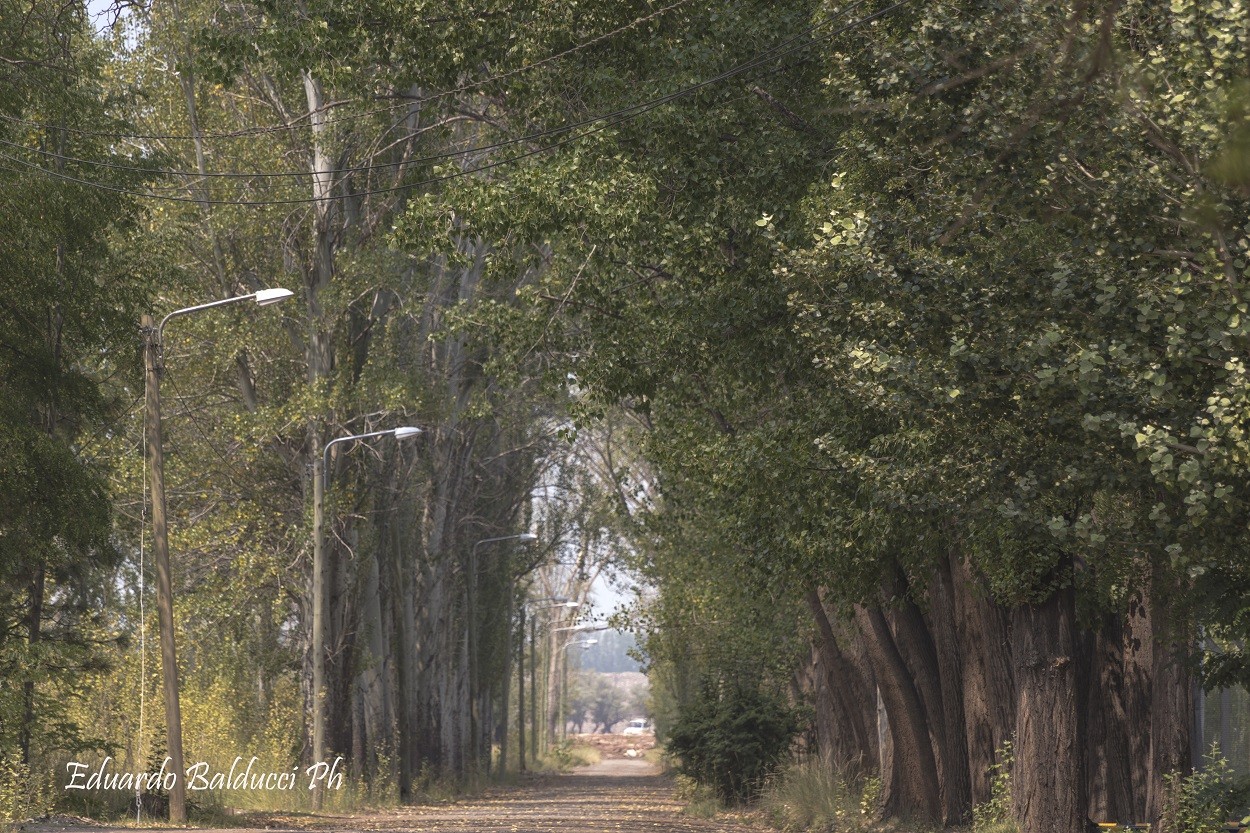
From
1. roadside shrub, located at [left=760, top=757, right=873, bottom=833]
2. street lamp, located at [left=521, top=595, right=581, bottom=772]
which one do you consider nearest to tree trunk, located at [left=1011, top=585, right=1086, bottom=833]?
roadside shrub, located at [left=760, top=757, right=873, bottom=833]

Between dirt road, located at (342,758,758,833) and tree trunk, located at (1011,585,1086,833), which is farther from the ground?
tree trunk, located at (1011,585,1086,833)

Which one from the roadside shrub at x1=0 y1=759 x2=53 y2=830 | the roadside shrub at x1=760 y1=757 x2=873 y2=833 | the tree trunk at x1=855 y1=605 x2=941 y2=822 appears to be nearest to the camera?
the roadside shrub at x1=0 y1=759 x2=53 y2=830

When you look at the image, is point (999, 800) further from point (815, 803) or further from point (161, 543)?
point (161, 543)

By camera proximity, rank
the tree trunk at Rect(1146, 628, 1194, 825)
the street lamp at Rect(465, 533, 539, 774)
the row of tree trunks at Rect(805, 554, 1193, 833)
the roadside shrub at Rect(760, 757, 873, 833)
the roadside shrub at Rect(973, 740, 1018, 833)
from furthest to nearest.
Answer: the street lamp at Rect(465, 533, 539, 774) < the roadside shrub at Rect(760, 757, 873, 833) < the roadside shrub at Rect(973, 740, 1018, 833) < the row of tree trunks at Rect(805, 554, 1193, 833) < the tree trunk at Rect(1146, 628, 1194, 825)

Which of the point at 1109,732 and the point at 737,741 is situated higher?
the point at 1109,732

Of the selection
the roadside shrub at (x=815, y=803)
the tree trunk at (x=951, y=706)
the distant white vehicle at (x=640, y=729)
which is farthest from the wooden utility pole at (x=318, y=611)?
the distant white vehicle at (x=640, y=729)

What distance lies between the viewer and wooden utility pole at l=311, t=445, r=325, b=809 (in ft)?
103

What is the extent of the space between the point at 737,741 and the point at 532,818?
598 centimetres

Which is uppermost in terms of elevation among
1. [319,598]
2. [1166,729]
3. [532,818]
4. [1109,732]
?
[319,598]

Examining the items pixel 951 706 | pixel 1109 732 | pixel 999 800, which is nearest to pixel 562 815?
pixel 951 706

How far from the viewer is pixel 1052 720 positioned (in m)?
16.6

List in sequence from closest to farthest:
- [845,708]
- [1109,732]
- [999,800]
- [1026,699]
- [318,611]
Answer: [1026,699]
[1109,732]
[999,800]
[845,708]
[318,611]

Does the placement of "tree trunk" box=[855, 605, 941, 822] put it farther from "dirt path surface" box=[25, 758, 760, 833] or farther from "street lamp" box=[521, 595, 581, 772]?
"street lamp" box=[521, 595, 581, 772]

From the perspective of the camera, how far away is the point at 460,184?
1752 cm
